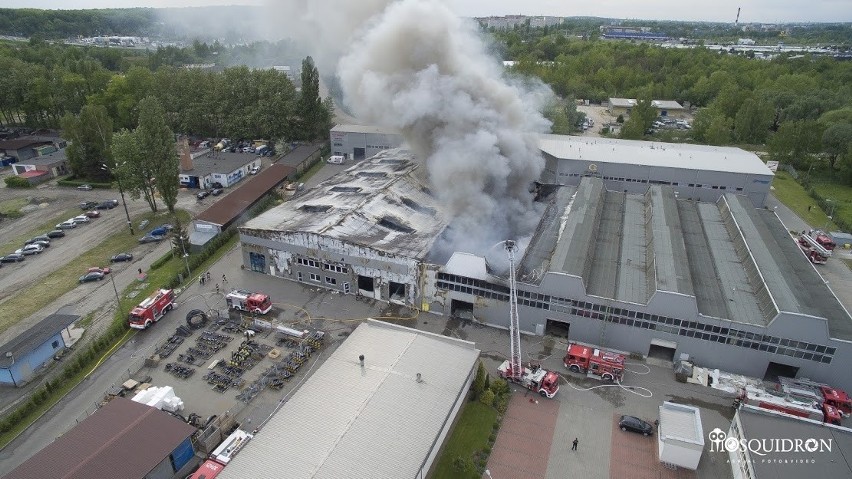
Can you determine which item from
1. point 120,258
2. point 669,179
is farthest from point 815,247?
point 120,258

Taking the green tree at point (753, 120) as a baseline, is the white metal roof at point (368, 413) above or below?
below

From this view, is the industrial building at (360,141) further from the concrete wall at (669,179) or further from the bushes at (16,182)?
the bushes at (16,182)

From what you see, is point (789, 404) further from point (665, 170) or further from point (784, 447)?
point (665, 170)

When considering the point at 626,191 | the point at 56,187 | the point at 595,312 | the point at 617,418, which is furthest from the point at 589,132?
the point at 56,187

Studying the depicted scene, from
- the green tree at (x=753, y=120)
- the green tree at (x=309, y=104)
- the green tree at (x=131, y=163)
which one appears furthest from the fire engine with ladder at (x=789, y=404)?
the green tree at (x=753, y=120)

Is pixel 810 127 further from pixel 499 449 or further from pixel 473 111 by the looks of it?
pixel 499 449

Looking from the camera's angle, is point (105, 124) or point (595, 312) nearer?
point (595, 312)
